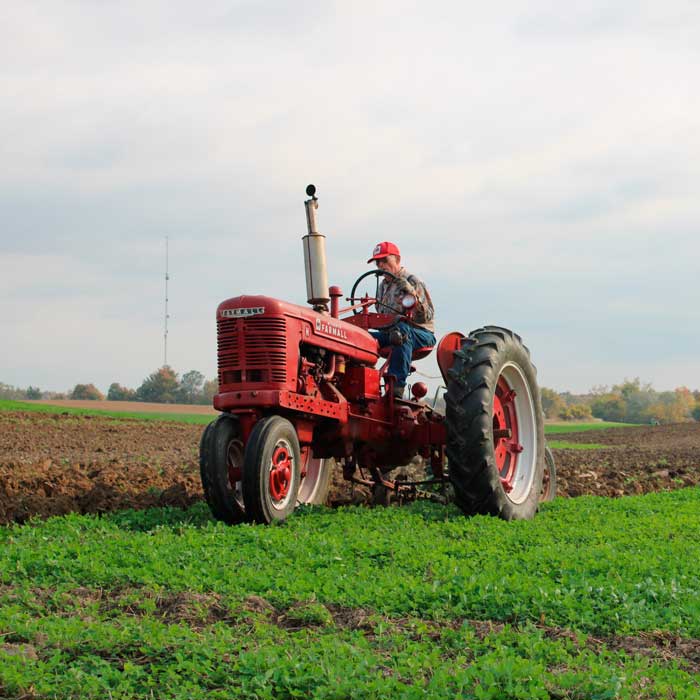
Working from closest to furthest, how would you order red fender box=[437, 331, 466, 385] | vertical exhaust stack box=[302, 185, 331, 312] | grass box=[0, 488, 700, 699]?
grass box=[0, 488, 700, 699], vertical exhaust stack box=[302, 185, 331, 312], red fender box=[437, 331, 466, 385]

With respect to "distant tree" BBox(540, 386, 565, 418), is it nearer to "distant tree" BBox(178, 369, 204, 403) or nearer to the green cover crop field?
"distant tree" BBox(178, 369, 204, 403)

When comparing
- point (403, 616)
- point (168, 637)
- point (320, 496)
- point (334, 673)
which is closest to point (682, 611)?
point (403, 616)

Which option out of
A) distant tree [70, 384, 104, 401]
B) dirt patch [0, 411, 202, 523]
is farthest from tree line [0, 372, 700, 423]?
dirt patch [0, 411, 202, 523]

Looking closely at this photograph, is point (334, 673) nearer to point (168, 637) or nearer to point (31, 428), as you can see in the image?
point (168, 637)

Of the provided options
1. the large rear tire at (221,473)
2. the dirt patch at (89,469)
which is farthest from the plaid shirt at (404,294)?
the dirt patch at (89,469)

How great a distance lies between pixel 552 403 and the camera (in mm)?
85562

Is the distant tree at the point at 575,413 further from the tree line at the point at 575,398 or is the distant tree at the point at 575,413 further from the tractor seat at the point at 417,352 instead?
the tractor seat at the point at 417,352

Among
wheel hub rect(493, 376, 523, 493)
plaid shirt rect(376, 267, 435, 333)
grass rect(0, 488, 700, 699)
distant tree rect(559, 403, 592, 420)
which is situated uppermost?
plaid shirt rect(376, 267, 435, 333)

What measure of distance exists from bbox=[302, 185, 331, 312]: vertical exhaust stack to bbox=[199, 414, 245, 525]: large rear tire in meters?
1.55

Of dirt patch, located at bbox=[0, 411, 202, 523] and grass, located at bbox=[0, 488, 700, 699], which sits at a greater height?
dirt patch, located at bbox=[0, 411, 202, 523]

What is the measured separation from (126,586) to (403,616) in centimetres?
164

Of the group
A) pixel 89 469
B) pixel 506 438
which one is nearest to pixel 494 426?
pixel 506 438

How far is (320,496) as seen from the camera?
364 inches

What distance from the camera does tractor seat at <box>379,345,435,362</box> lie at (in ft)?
29.4
